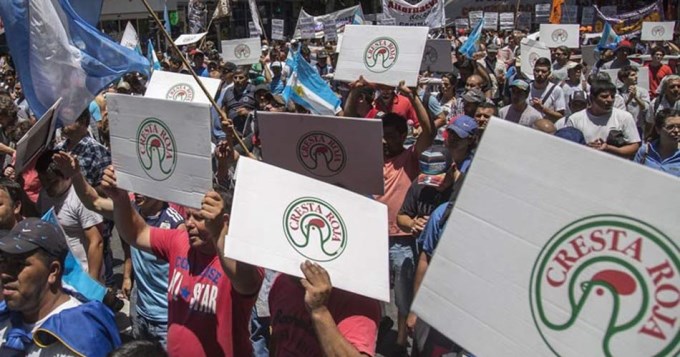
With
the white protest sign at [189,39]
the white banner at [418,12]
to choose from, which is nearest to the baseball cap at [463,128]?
the white banner at [418,12]

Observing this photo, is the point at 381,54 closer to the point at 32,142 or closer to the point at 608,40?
the point at 32,142

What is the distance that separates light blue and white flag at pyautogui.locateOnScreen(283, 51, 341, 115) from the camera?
6.40 metres

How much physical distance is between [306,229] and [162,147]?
1.07 m

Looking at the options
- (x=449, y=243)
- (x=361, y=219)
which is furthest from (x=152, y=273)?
(x=449, y=243)

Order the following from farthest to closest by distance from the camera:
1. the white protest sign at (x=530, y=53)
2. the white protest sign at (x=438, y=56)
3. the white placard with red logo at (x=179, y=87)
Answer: the white protest sign at (x=530, y=53) < the white protest sign at (x=438, y=56) < the white placard with red logo at (x=179, y=87)

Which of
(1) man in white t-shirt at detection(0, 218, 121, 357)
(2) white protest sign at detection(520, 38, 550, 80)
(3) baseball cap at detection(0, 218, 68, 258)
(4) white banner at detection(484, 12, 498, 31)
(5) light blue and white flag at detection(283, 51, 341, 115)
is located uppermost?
(3) baseball cap at detection(0, 218, 68, 258)

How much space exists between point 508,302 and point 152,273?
239cm

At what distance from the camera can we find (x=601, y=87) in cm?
564

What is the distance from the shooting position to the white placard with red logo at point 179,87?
20.4ft

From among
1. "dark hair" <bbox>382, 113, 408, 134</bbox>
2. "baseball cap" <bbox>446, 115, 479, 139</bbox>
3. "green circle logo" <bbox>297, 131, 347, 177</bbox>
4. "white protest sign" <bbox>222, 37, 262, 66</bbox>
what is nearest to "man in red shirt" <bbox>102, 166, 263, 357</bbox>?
"green circle logo" <bbox>297, 131, 347, 177</bbox>

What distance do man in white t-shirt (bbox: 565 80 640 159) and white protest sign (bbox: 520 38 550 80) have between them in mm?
4306

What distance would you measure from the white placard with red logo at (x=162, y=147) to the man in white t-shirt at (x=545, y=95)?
5167 mm

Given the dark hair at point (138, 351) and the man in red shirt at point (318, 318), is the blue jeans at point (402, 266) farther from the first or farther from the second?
the dark hair at point (138, 351)

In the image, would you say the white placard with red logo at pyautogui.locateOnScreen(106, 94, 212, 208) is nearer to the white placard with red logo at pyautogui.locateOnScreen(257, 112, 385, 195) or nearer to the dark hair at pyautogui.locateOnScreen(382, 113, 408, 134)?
the white placard with red logo at pyautogui.locateOnScreen(257, 112, 385, 195)
